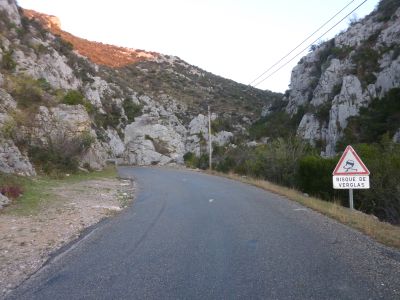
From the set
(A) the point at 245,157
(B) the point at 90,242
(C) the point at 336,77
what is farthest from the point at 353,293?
(C) the point at 336,77

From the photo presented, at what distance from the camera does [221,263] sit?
6.66 metres

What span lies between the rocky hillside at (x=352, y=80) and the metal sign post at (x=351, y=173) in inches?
714

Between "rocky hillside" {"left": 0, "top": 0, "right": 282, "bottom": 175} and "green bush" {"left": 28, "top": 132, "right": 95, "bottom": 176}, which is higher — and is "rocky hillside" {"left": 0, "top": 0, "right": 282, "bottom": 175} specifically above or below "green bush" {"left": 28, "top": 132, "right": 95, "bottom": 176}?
above

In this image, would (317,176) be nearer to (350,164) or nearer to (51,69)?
(350,164)

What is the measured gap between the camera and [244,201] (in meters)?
15.3

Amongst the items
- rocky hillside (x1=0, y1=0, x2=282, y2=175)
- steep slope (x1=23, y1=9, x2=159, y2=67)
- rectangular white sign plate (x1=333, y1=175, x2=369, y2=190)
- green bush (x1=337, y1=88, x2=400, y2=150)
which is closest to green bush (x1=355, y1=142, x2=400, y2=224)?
rectangular white sign plate (x1=333, y1=175, x2=369, y2=190)

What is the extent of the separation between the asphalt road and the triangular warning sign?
195 cm

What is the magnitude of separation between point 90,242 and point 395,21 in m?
41.9

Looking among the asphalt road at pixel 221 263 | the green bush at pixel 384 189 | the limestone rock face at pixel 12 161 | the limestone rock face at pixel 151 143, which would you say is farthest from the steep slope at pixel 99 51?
the asphalt road at pixel 221 263

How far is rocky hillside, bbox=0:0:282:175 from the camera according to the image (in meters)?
25.7

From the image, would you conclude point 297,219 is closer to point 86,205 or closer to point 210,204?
point 210,204

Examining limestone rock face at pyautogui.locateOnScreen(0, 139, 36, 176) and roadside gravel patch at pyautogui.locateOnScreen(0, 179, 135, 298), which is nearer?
roadside gravel patch at pyautogui.locateOnScreen(0, 179, 135, 298)

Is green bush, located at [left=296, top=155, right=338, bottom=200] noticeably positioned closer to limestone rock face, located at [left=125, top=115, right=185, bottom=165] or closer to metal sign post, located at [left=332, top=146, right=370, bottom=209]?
metal sign post, located at [left=332, top=146, right=370, bottom=209]

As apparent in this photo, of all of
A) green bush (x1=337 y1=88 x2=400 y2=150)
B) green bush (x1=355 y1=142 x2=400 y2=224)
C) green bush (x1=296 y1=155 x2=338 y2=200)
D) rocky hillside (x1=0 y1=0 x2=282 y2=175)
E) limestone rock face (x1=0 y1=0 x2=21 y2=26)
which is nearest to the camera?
green bush (x1=355 y1=142 x2=400 y2=224)
